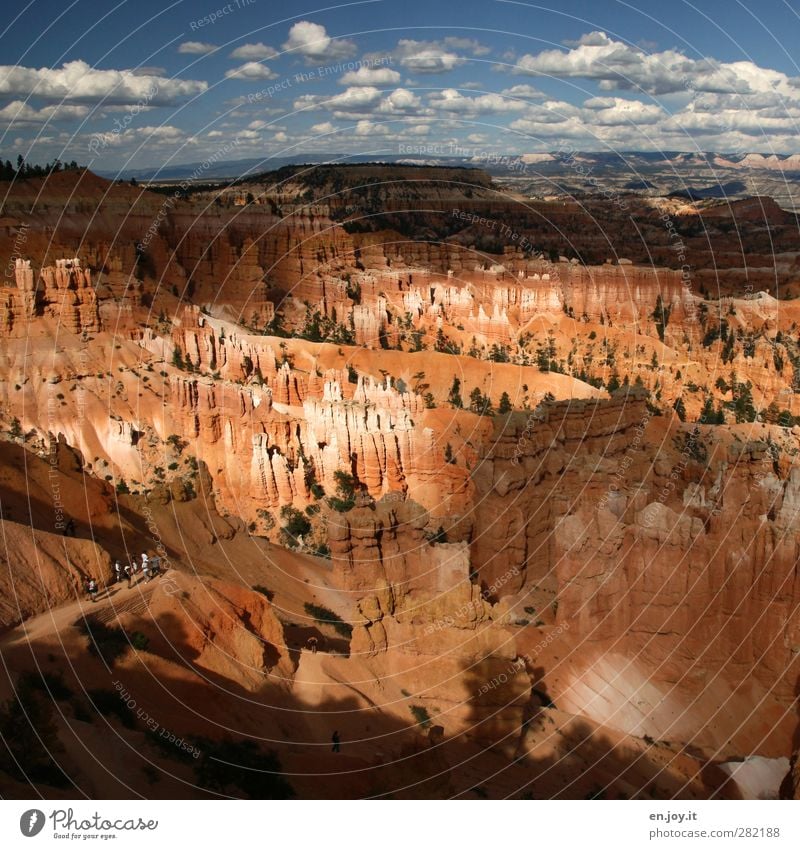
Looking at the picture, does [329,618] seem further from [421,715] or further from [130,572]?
[421,715]

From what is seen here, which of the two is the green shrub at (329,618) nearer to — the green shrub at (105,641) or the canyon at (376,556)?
the canyon at (376,556)

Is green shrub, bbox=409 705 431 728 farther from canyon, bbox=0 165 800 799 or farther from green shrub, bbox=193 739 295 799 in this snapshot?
green shrub, bbox=193 739 295 799

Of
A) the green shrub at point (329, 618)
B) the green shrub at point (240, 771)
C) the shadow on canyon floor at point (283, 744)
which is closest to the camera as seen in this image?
the shadow on canyon floor at point (283, 744)

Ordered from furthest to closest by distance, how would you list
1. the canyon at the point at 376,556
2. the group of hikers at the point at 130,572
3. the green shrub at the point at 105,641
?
1. the group of hikers at the point at 130,572
2. the canyon at the point at 376,556
3. the green shrub at the point at 105,641

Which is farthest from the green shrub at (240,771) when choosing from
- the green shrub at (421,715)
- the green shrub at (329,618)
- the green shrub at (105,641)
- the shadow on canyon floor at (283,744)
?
the green shrub at (329,618)

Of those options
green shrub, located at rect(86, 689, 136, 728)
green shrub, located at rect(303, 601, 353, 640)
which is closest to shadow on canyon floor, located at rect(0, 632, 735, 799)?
green shrub, located at rect(86, 689, 136, 728)

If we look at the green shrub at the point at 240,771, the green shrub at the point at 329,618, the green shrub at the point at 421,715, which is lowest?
the green shrub at the point at 329,618

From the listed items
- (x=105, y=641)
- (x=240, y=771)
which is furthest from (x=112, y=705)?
(x=240, y=771)
